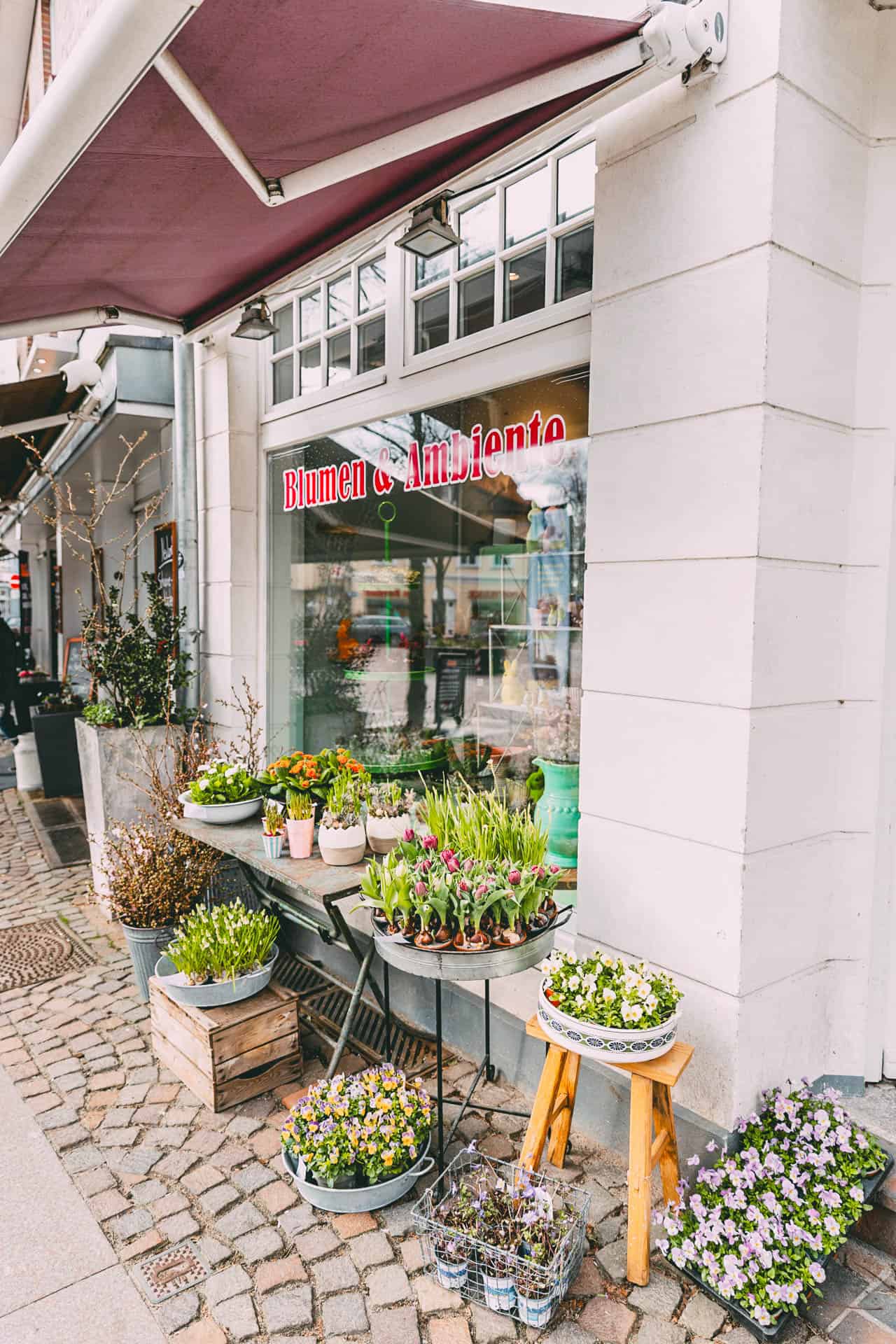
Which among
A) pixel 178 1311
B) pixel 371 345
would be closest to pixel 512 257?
pixel 371 345

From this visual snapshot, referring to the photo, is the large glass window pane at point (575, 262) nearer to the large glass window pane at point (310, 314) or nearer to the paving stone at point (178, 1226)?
the large glass window pane at point (310, 314)

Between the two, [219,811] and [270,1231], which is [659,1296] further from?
[219,811]

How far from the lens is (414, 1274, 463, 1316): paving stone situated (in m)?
2.29

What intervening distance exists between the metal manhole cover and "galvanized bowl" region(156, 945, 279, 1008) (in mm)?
1470

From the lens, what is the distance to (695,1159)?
Result: 2412mm

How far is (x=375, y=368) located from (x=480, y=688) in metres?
1.87

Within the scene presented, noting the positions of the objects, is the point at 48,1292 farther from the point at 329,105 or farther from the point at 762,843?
the point at 329,105

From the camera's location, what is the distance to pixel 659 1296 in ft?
7.61

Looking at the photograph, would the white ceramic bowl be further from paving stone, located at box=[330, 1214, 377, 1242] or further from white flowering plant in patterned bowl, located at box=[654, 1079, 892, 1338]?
white flowering plant in patterned bowl, located at box=[654, 1079, 892, 1338]

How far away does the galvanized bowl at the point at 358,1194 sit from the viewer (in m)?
2.57

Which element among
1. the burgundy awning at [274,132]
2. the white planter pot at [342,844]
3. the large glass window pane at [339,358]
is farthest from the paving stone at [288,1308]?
the large glass window pane at [339,358]

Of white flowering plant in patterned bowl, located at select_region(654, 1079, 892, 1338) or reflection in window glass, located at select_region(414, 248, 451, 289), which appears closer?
white flowering plant in patterned bowl, located at select_region(654, 1079, 892, 1338)

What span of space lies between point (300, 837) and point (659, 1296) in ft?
6.56

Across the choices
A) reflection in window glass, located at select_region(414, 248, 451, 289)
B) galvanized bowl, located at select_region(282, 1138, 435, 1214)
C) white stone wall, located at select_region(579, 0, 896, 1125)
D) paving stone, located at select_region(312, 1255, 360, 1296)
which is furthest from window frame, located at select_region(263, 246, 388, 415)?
paving stone, located at select_region(312, 1255, 360, 1296)
